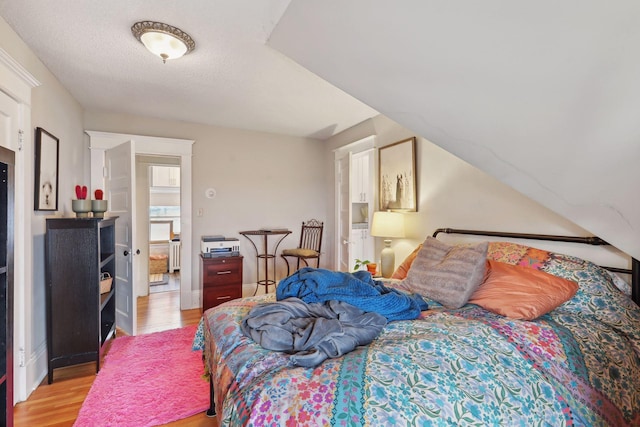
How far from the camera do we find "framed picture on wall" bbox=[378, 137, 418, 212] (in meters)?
3.01

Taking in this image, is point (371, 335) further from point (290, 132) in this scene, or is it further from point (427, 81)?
point (290, 132)

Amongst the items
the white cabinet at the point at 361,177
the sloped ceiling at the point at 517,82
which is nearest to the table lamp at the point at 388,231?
the white cabinet at the point at 361,177

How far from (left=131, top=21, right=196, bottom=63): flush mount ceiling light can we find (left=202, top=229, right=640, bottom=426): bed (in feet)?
5.72

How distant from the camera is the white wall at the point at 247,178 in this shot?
3.96 m

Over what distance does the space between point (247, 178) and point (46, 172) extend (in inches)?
88.6

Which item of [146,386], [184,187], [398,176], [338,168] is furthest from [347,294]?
[184,187]

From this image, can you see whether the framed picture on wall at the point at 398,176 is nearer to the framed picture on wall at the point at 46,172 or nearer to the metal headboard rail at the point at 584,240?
the metal headboard rail at the point at 584,240

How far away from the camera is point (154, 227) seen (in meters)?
6.46

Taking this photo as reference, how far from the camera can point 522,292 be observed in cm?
162

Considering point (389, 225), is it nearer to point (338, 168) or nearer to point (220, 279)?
point (338, 168)

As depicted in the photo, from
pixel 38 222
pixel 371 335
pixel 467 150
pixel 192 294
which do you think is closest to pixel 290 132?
pixel 192 294

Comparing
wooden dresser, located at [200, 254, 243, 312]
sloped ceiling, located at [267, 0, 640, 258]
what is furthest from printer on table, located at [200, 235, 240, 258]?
sloped ceiling, located at [267, 0, 640, 258]

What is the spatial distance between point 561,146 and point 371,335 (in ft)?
3.33

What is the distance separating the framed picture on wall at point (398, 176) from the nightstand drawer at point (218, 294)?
2066 mm
